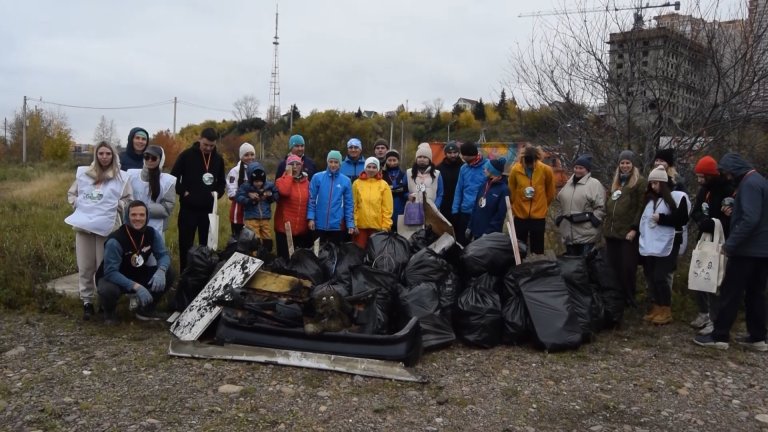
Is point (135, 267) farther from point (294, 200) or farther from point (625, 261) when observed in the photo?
point (625, 261)

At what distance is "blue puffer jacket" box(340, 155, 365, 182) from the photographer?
5.79m

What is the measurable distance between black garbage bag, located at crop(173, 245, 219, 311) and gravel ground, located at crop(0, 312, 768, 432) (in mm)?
489

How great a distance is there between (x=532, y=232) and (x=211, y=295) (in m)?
2.91

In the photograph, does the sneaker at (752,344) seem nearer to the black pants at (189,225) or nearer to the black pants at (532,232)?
the black pants at (532,232)

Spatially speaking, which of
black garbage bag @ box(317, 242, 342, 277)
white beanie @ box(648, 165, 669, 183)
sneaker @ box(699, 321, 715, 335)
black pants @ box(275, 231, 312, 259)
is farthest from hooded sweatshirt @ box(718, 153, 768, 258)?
black pants @ box(275, 231, 312, 259)

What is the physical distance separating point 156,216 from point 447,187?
2800 millimetres

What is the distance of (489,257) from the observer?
4.64 metres

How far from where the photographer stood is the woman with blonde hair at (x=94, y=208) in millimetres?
4574

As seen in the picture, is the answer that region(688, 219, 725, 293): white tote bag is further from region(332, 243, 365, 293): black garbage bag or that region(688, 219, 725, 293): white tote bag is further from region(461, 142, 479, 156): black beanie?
region(332, 243, 365, 293): black garbage bag

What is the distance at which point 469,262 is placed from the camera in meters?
4.64

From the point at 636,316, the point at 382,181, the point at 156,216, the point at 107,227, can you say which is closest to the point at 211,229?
the point at 156,216

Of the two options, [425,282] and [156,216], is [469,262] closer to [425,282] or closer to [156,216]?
[425,282]

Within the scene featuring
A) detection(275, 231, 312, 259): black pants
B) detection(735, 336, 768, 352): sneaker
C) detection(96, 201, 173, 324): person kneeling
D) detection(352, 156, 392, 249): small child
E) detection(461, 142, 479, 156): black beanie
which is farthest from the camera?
detection(461, 142, 479, 156): black beanie

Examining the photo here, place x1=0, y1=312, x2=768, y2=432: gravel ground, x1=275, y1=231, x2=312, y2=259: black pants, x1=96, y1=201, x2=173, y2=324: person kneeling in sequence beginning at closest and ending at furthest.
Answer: x1=0, y1=312, x2=768, y2=432: gravel ground < x1=96, y1=201, x2=173, y2=324: person kneeling < x1=275, y1=231, x2=312, y2=259: black pants
